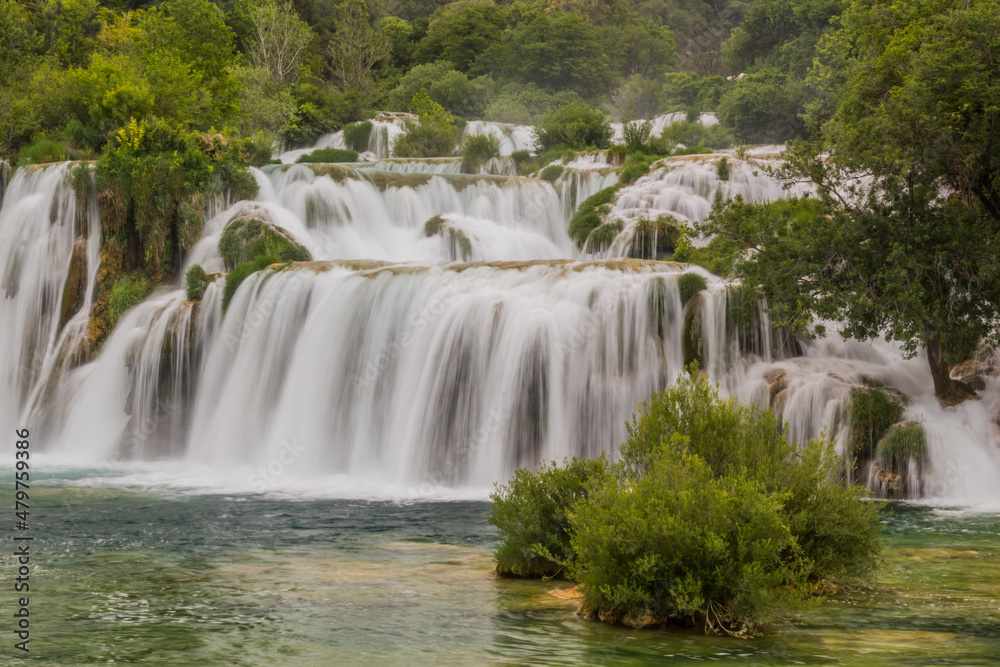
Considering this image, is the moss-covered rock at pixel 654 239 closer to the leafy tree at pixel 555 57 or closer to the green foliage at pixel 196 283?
the green foliage at pixel 196 283

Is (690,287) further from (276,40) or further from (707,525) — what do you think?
(276,40)

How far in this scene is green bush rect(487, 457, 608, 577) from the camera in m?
9.80

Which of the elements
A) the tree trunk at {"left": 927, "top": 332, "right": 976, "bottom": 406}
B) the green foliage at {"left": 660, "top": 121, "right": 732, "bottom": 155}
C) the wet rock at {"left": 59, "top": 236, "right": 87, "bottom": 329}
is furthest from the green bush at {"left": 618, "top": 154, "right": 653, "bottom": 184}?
the green foliage at {"left": 660, "top": 121, "right": 732, "bottom": 155}

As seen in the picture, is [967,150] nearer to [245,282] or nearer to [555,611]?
[555,611]

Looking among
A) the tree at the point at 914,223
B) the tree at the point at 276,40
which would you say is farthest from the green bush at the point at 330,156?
Answer: the tree at the point at 914,223

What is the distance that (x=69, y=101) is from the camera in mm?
31406

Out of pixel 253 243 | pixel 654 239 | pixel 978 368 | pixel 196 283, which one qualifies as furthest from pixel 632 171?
pixel 978 368

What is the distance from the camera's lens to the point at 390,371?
65.3ft

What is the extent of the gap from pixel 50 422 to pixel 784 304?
1844 cm

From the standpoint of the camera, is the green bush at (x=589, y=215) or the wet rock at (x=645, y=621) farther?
the green bush at (x=589, y=215)

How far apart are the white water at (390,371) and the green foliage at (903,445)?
27 cm

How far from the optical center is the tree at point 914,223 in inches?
604

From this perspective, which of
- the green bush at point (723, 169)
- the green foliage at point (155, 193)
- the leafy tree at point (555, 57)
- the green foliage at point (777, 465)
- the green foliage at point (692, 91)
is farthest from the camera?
the leafy tree at point (555, 57)

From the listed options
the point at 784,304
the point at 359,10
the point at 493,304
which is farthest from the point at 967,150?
the point at 359,10
